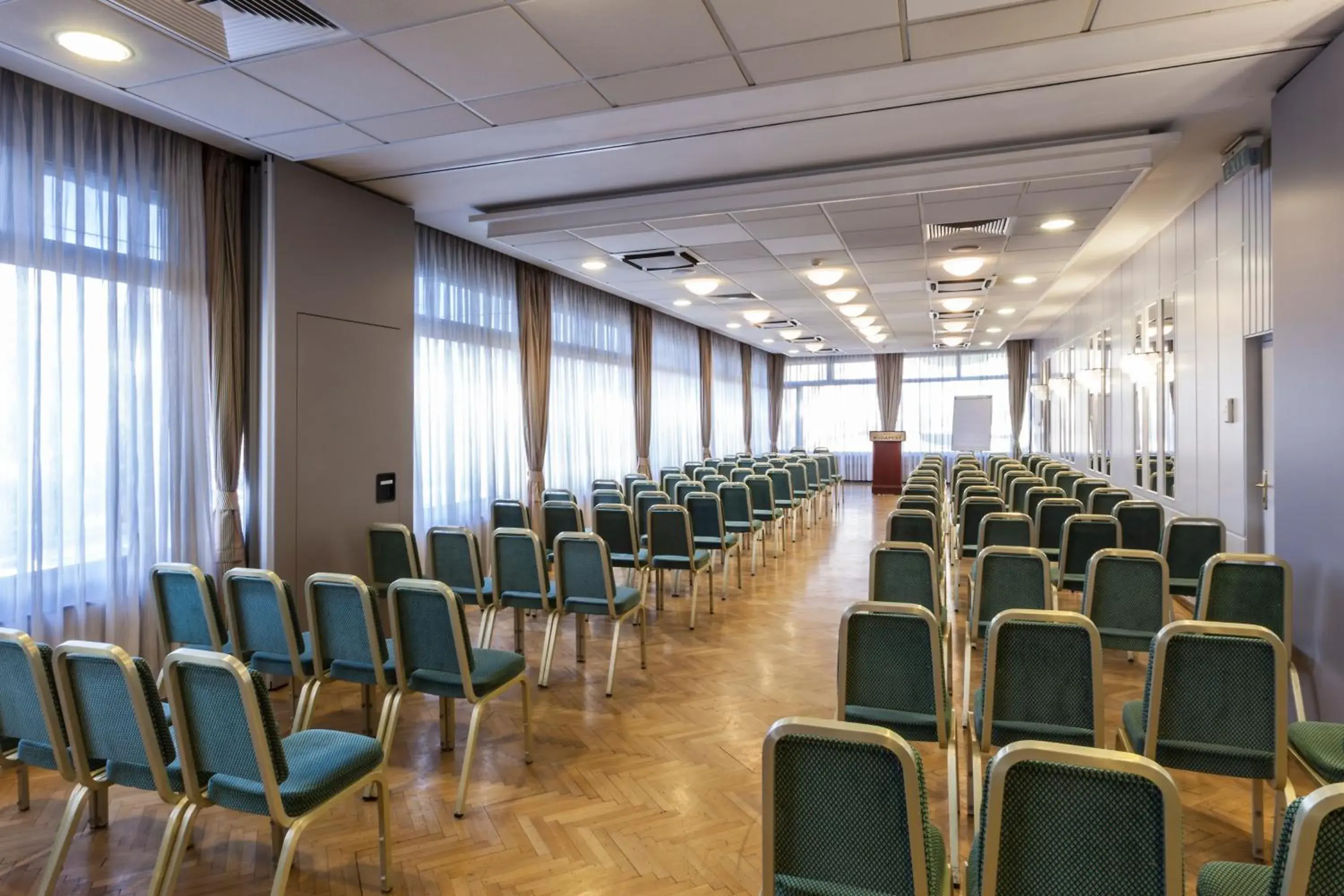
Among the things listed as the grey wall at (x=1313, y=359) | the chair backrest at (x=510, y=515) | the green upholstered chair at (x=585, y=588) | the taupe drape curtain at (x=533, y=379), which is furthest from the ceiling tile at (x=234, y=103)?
the grey wall at (x=1313, y=359)

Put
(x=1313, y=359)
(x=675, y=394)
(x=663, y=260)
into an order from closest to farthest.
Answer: (x=1313, y=359) < (x=663, y=260) < (x=675, y=394)

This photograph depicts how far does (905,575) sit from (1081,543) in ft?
7.37

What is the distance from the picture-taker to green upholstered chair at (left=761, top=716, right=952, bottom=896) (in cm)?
168

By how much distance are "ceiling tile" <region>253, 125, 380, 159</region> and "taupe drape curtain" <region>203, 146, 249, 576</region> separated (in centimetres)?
55

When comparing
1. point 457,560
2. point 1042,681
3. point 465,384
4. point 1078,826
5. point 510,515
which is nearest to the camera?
point 1078,826

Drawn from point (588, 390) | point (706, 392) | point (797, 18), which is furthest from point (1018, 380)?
point (797, 18)

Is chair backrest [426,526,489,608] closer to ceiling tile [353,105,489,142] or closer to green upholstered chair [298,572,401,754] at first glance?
green upholstered chair [298,572,401,754]

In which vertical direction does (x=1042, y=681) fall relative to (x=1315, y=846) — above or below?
below

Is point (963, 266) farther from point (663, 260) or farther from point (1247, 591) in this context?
point (1247, 591)

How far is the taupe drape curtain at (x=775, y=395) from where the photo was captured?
20.5 metres

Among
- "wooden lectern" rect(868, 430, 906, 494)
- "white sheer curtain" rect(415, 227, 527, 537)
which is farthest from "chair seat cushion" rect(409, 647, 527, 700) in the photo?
"wooden lectern" rect(868, 430, 906, 494)

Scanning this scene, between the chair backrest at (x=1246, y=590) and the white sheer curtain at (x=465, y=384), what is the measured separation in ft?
20.2

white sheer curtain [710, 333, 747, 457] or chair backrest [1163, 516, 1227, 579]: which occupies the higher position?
white sheer curtain [710, 333, 747, 457]

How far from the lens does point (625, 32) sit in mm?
3498
